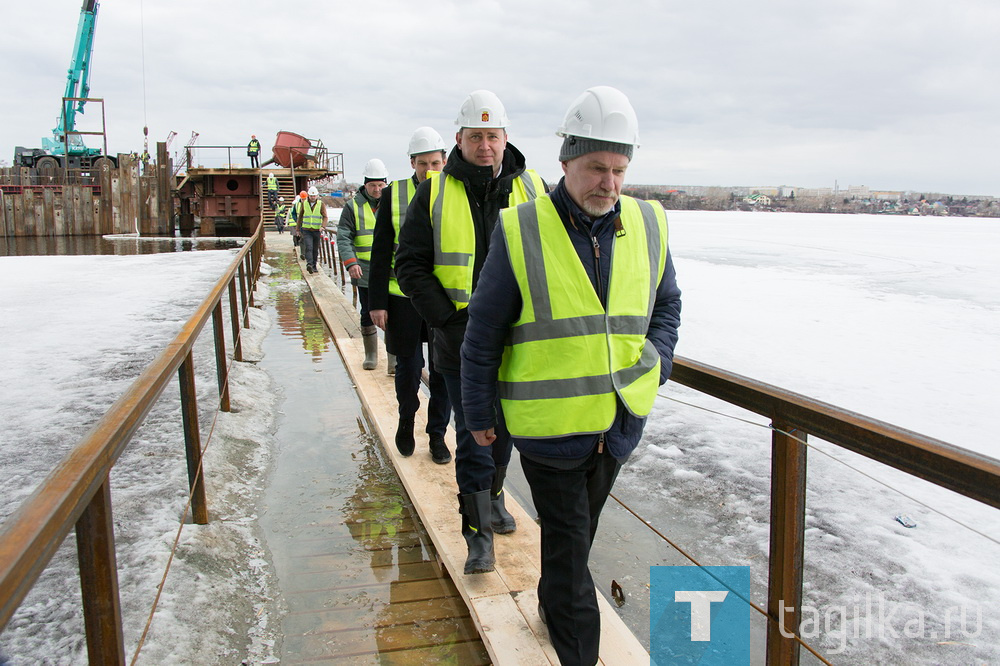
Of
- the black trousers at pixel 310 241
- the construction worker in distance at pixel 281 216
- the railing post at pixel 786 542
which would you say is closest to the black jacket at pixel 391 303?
the railing post at pixel 786 542

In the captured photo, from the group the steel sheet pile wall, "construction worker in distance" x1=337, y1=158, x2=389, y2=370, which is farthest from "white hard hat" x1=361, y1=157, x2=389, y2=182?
the steel sheet pile wall

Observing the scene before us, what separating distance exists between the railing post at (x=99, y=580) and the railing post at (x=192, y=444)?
5.04 feet

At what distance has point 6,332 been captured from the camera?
29.1 feet

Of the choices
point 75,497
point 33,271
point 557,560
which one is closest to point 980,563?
point 557,560

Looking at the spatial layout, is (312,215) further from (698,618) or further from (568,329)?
(568,329)

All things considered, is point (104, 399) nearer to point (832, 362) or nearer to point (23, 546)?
point (23, 546)

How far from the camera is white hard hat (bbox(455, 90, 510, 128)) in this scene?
9.21 ft

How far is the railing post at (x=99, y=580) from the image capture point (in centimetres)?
166

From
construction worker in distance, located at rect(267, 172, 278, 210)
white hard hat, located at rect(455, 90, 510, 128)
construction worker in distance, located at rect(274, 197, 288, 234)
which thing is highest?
construction worker in distance, located at rect(267, 172, 278, 210)

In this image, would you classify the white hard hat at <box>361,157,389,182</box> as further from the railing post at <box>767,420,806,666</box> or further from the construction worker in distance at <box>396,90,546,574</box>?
the railing post at <box>767,420,806,666</box>

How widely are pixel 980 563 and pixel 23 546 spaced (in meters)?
3.84

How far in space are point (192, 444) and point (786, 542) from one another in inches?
98.4

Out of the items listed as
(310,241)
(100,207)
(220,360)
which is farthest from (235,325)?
(100,207)

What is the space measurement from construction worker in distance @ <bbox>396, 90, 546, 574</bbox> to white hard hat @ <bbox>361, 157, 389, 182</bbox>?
3730 millimetres
